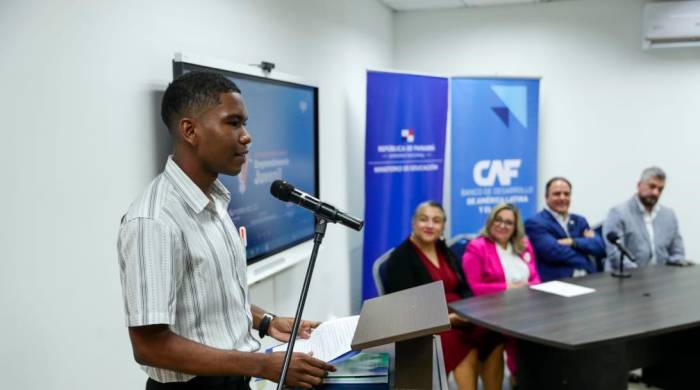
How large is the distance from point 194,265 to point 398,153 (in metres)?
3.37

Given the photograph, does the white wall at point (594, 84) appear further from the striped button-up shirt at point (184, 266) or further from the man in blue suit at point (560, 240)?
the striped button-up shirt at point (184, 266)

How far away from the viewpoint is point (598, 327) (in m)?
2.65

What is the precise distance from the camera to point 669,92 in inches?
198

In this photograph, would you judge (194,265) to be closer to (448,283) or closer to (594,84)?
(448,283)

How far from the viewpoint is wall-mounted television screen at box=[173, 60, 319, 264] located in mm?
2555

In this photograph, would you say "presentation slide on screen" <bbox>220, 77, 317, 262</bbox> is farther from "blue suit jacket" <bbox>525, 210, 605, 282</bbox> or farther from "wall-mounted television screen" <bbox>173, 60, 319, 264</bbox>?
"blue suit jacket" <bbox>525, 210, 605, 282</bbox>

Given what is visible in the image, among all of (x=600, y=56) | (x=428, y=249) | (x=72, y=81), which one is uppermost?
(x=600, y=56)

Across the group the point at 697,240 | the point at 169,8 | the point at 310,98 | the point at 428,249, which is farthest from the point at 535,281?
the point at 169,8

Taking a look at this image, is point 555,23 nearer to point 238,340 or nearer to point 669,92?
point 669,92

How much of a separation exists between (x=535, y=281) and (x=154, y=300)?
3060 millimetres

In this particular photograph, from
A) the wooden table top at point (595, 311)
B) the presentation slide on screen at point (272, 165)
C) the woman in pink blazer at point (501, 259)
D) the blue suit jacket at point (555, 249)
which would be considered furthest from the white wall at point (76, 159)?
the blue suit jacket at point (555, 249)

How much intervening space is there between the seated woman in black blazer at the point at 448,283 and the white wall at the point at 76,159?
1.54 meters

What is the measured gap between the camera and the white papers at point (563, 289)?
10.7 feet

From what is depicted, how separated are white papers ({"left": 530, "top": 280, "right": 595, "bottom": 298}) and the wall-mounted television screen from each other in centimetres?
142
